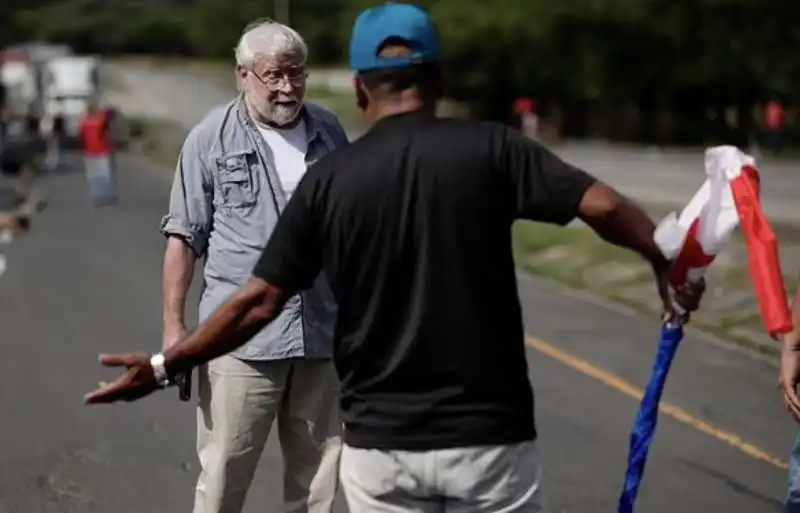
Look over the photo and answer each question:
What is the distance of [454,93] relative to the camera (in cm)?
6681

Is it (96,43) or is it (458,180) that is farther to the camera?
(96,43)

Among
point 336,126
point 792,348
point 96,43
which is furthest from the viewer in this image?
point 96,43

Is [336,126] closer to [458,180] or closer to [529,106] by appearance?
[458,180]

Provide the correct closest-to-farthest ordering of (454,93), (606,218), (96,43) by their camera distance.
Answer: (606,218)
(454,93)
(96,43)

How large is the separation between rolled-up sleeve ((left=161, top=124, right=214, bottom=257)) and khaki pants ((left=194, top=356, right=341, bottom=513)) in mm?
425

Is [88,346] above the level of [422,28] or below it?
below

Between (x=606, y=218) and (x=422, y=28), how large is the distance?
597 mm

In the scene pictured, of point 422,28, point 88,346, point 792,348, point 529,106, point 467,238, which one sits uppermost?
point 422,28

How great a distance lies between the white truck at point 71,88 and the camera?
202 ft

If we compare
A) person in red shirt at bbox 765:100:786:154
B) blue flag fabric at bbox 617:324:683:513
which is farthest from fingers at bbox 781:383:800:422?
person in red shirt at bbox 765:100:786:154

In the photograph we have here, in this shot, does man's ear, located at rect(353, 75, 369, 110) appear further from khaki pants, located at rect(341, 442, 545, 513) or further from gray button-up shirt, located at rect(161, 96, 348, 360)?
gray button-up shirt, located at rect(161, 96, 348, 360)

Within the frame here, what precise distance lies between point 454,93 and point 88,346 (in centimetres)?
5519

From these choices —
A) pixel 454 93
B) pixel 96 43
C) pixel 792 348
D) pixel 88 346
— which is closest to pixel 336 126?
pixel 792 348

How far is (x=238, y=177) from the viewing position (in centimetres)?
529
